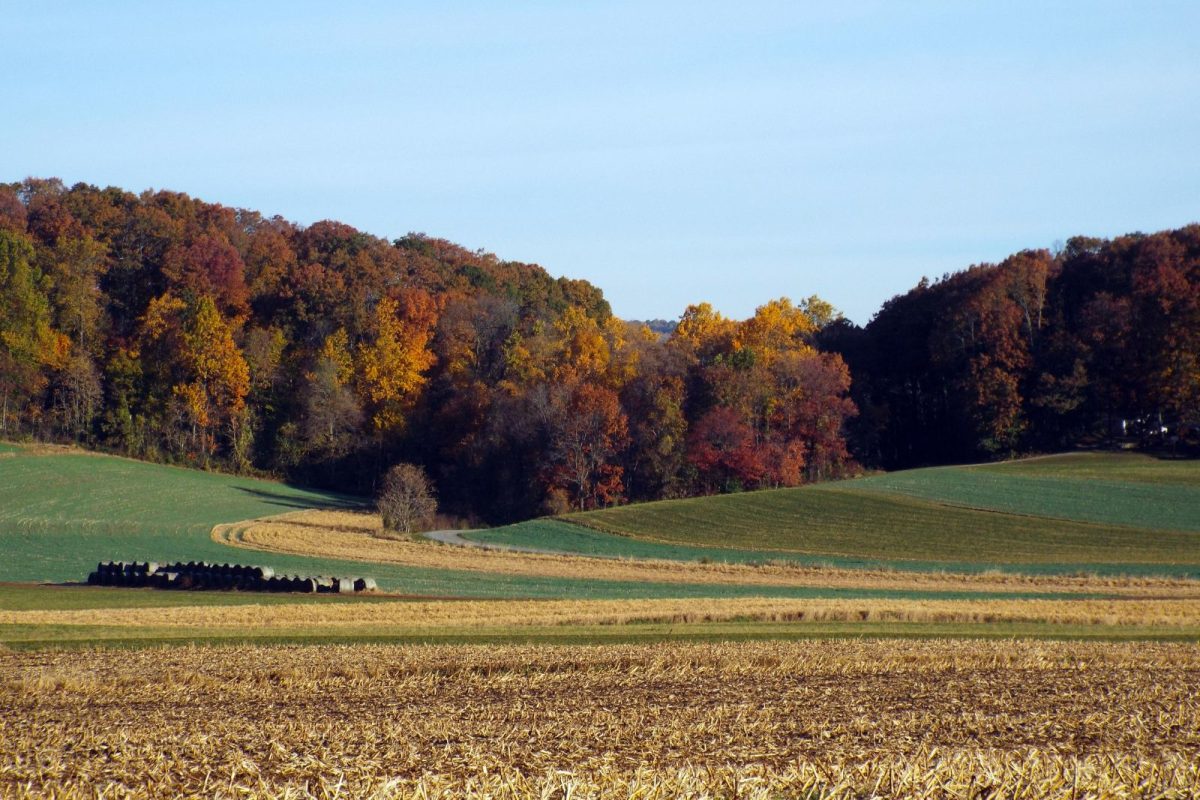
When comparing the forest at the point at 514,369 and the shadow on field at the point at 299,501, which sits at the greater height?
the forest at the point at 514,369

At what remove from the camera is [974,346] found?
8212 cm

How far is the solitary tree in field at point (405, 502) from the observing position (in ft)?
218

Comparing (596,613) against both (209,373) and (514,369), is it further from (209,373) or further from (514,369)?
(209,373)

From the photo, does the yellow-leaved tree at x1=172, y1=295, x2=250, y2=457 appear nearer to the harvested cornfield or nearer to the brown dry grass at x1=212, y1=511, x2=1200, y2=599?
the brown dry grass at x1=212, y1=511, x2=1200, y2=599

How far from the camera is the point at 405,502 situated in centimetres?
6650

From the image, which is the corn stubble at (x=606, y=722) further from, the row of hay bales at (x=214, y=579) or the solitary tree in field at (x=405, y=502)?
the solitary tree in field at (x=405, y=502)

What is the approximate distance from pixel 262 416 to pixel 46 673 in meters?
72.3

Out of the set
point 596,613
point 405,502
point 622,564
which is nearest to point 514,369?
point 405,502

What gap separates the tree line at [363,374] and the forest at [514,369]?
18cm

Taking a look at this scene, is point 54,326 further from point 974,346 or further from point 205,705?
point 205,705

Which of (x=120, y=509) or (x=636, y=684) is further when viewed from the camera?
(x=120, y=509)

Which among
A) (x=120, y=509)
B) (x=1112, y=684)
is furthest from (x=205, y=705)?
(x=120, y=509)

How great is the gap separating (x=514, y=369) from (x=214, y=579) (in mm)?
47207

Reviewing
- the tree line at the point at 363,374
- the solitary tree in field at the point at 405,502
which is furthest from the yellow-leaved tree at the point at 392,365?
the solitary tree in field at the point at 405,502
